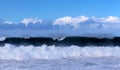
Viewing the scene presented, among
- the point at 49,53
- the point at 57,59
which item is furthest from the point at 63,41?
the point at 57,59

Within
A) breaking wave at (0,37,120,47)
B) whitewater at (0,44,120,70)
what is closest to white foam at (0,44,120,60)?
whitewater at (0,44,120,70)

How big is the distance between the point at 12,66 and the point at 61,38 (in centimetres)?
1820

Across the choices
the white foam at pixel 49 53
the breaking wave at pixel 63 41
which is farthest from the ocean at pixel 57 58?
the breaking wave at pixel 63 41

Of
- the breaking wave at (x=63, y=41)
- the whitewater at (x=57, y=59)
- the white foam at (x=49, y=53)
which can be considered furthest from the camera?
the breaking wave at (x=63, y=41)

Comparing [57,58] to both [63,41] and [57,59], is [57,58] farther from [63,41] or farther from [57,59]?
[63,41]

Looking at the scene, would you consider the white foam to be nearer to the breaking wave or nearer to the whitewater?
the whitewater

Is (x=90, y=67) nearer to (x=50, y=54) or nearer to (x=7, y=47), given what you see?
(x=50, y=54)

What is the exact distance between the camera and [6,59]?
2281cm

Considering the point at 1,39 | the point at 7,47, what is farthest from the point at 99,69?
the point at 1,39

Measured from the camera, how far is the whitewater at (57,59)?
19531 mm

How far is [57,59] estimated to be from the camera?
77.8 ft

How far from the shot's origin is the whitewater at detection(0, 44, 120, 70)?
19.5 metres

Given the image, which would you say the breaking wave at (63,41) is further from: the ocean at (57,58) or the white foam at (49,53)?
the white foam at (49,53)

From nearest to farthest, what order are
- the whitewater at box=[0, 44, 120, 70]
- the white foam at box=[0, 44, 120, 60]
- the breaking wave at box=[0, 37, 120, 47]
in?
the whitewater at box=[0, 44, 120, 70], the white foam at box=[0, 44, 120, 60], the breaking wave at box=[0, 37, 120, 47]
